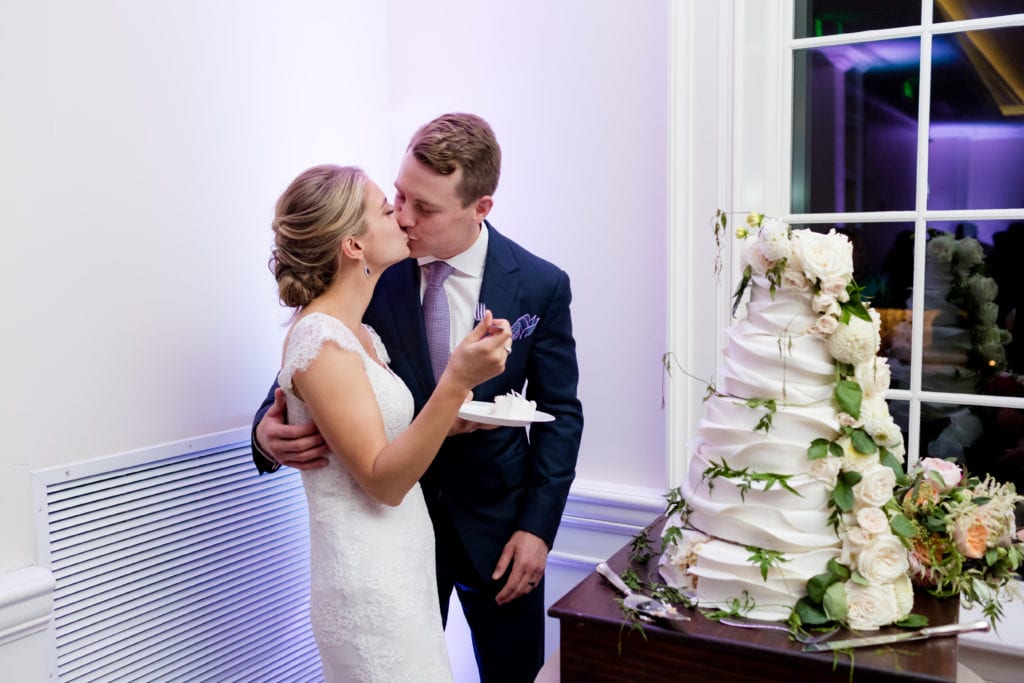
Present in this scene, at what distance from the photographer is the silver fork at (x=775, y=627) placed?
142 centimetres

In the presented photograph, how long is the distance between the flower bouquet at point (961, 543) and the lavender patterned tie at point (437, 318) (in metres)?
1.05

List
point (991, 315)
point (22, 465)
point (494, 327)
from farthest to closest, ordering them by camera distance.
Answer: point (991, 315)
point (22, 465)
point (494, 327)

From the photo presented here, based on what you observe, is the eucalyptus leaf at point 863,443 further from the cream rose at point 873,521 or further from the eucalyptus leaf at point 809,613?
the eucalyptus leaf at point 809,613

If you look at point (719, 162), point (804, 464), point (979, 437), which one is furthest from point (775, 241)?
point (979, 437)

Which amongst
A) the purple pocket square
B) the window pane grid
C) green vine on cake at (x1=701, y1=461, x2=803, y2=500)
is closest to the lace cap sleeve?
the purple pocket square

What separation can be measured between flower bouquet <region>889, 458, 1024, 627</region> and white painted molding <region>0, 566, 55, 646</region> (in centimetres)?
170

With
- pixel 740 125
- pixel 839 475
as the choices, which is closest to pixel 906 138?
pixel 740 125

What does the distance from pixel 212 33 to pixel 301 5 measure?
415 mm

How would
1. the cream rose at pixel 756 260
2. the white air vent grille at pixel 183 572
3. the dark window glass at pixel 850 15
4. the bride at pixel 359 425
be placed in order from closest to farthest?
the cream rose at pixel 756 260, the bride at pixel 359 425, the white air vent grille at pixel 183 572, the dark window glass at pixel 850 15

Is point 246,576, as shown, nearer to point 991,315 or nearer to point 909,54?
A: point 991,315

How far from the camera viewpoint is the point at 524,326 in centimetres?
217

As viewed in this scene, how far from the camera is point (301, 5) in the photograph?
2650 mm

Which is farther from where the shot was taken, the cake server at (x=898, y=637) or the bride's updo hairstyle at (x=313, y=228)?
the bride's updo hairstyle at (x=313, y=228)

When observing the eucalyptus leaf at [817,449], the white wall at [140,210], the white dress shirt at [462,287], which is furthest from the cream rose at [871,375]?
the white wall at [140,210]
